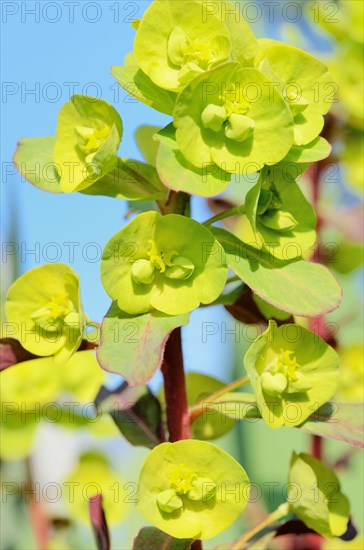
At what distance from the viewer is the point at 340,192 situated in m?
1.68

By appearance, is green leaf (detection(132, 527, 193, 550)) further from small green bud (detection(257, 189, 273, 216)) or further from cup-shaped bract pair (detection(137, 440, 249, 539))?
small green bud (detection(257, 189, 273, 216))

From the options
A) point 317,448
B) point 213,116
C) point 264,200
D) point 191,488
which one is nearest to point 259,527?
point 191,488

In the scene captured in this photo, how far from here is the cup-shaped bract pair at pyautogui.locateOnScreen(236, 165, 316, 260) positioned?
0.93 meters

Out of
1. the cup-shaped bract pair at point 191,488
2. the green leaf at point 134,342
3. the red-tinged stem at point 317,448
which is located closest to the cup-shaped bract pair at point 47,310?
the green leaf at point 134,342

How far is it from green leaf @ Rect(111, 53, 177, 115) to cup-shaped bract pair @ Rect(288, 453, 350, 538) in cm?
50

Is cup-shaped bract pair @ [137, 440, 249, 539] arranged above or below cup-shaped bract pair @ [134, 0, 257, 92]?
below

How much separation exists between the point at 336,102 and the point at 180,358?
2.47 ft

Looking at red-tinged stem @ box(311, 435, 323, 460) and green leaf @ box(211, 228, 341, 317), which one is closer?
green leaf @ box(211, 228, 341, 317)

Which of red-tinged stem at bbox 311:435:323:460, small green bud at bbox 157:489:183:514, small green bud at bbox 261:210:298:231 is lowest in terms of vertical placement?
red-tinged stem at bbox 311:435:323:460

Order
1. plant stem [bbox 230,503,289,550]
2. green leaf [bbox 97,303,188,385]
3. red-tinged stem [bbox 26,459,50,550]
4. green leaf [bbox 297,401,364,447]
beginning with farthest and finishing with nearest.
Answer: red-tinged stem [bbox 26,459,50,550]
plant stem [bbox 230,503,289,550]
green leaf [bbox 297,401,364,447]
green leaf [bbox 97,303,188,385]

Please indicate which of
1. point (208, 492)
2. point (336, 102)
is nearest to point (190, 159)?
point (208, 492)

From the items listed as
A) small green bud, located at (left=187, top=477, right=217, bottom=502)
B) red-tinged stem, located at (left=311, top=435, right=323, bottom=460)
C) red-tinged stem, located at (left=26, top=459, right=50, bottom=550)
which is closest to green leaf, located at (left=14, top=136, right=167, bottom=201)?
small green bud, located at (left=187, top=477, right=217, bottom=502)

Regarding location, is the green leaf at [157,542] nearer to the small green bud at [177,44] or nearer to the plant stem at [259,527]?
the plant stem at [259,527]

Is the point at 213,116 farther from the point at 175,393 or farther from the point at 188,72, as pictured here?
the point at 175,393
